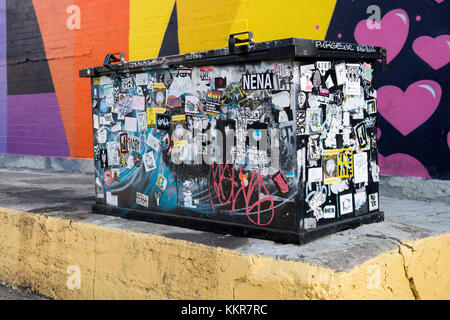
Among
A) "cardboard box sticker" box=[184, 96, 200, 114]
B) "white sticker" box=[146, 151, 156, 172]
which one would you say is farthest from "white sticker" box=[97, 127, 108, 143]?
"cardboard box sticker" box=[184, 96, 200, 114]

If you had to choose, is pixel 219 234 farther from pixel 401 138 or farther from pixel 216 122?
pixel 401 138

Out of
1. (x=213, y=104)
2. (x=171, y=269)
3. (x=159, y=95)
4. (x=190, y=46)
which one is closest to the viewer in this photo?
(x=171, y=269)

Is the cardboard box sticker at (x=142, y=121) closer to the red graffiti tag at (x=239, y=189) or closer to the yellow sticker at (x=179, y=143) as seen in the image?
the yellow sticker at (x=179, y=143)

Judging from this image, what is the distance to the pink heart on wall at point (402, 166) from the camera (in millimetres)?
4629

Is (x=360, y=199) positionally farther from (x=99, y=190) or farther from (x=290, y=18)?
(x=290, y=18)

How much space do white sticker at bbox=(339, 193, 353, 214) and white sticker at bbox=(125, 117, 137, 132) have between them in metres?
1.74

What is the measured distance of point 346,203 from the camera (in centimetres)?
326

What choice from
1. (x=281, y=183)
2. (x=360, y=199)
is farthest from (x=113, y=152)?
(x=360, y=199)

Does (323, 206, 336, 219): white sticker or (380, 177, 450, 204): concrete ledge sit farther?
(380, 177, 450, 204): concrete ledge

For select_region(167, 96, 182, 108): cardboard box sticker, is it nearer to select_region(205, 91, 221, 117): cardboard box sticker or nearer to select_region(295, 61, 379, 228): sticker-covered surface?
select_region(205, 91, 221, 117): cardboard box sticker

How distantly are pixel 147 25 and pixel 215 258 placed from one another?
491 cm

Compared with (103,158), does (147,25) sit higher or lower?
higher

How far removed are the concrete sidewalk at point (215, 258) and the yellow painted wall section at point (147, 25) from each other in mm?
3083

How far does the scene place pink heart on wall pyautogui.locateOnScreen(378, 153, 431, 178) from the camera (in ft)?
15.2
